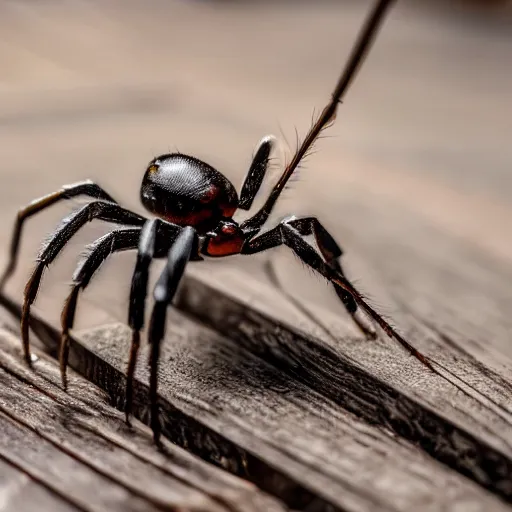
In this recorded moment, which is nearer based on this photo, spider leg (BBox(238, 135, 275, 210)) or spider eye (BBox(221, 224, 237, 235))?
spider eye (BBox(221, 224, 237, 235))

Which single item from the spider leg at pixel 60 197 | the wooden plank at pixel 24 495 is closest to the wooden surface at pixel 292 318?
the wooden plank at pixel 24 495

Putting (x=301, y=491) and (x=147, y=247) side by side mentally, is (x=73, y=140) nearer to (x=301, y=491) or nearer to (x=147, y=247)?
(x=147, y=247)

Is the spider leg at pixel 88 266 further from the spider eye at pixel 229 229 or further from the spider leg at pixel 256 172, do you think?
the spider leg at pixel 256 172

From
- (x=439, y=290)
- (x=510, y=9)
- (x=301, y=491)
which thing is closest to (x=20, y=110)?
(x=439, y=290)

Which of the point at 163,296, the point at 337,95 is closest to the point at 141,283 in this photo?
the point at 163,296

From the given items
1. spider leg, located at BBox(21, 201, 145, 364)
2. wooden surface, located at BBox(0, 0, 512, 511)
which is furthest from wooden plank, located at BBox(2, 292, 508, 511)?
spider leg, located at BBox(21, 201, 145, 364)

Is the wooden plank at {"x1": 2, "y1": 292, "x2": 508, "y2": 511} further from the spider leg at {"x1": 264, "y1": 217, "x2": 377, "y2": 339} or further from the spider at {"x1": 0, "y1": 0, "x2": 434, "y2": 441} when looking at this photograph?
the spider leg at {"x1": 264, "y1": 217, "x2": 377, "y2": 339}
